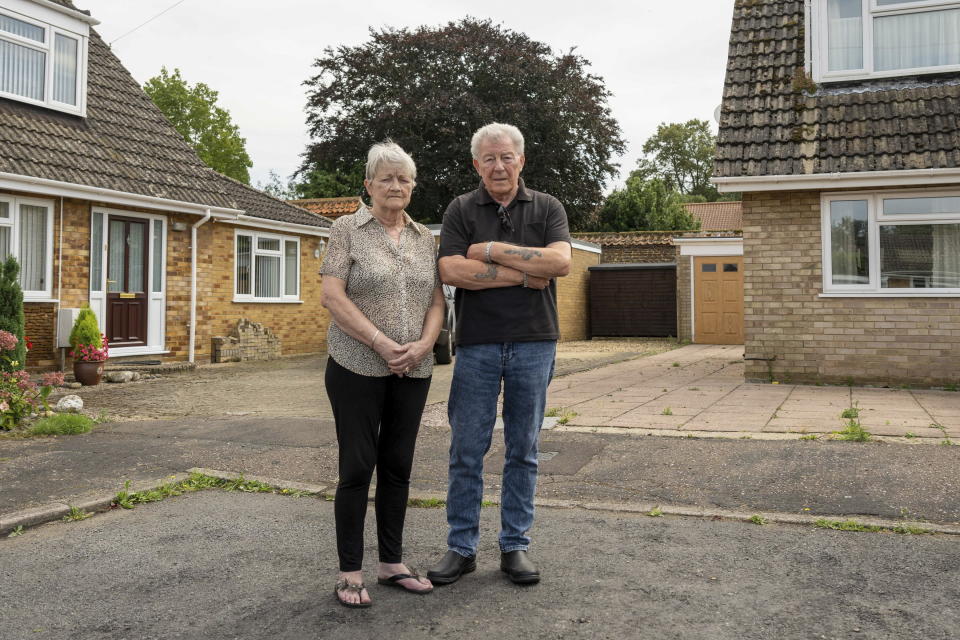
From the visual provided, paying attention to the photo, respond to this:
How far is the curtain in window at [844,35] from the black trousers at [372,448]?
→ 383 inches

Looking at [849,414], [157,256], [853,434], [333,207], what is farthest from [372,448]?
[333,207]

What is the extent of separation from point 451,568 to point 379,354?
0.95 m

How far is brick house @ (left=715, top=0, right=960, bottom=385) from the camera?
31.3 feet

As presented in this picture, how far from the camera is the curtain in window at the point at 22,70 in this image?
1138cm

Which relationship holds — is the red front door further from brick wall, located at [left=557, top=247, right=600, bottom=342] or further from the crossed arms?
brick wall, located at [left=557, top=247, right=600, bottom=342]

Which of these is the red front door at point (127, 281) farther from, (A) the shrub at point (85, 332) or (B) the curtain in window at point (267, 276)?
(B) the curtain in window at point (267, 276)

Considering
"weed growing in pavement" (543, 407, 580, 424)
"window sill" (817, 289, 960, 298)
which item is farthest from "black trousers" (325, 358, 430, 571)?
"window sill" (817, 289, 960, 298)

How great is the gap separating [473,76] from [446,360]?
17.4 meters

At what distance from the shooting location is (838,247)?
32.8 feet

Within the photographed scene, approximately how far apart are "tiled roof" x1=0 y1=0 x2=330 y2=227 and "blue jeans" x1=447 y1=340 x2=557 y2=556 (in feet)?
31.2

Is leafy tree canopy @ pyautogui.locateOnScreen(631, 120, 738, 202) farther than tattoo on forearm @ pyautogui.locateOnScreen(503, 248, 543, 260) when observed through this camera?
Yes

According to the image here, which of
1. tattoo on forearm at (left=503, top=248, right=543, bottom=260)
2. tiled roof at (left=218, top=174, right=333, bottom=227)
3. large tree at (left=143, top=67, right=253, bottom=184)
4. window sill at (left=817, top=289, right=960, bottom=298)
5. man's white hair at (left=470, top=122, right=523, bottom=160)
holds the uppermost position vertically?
large tree at (left=143, top=67, right=253, bottom=184)

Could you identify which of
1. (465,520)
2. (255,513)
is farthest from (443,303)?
(255,513)

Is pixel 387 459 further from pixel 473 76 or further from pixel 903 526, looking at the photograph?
pixel 473 76
